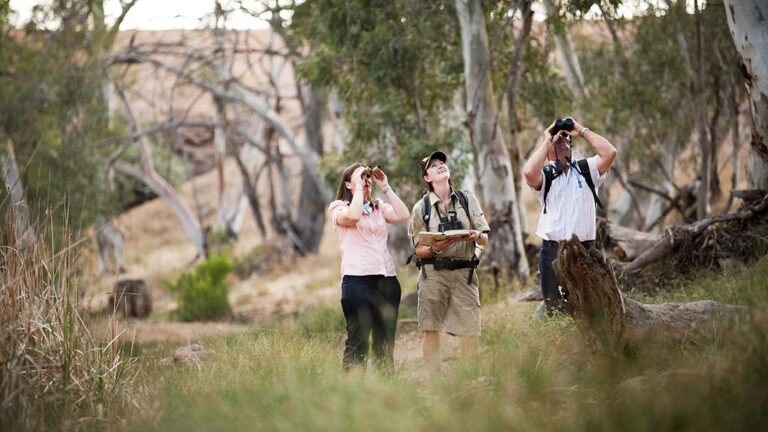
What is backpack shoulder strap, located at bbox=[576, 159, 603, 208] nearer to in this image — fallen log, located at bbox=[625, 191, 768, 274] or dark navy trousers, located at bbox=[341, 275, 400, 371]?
dark navy trousers, located at bbox=[341, 275, 400, 371]

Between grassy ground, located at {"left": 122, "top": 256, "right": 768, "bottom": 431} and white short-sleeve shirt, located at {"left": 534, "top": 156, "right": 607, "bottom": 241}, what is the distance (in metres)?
0.61

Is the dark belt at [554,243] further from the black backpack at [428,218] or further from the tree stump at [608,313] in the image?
the tree stump at [608,313]

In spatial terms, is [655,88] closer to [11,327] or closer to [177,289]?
[177,289]

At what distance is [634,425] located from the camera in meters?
4.05

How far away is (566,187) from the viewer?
21.6 ft

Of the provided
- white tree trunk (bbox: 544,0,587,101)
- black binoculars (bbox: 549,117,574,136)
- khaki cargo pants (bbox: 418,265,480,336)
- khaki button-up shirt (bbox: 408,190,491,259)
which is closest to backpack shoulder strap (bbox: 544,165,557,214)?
black binoculars (bbox: 549,117,574,136)

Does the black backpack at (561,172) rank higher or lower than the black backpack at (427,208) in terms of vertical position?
higher

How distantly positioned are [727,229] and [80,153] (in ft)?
47.0

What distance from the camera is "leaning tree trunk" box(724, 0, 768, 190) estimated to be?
9578mm

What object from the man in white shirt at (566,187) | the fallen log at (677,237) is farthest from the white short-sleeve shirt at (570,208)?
the fallen log at (677,237)

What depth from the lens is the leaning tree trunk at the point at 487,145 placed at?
13180mm

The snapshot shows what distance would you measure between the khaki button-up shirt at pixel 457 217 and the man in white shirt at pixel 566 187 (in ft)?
1.36

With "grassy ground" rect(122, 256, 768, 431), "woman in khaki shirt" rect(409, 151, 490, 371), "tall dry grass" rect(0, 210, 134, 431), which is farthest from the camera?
"woman in khaki shirt" rect(409, 151, 490, 371)

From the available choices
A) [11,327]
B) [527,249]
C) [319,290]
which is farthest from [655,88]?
[11,327]
